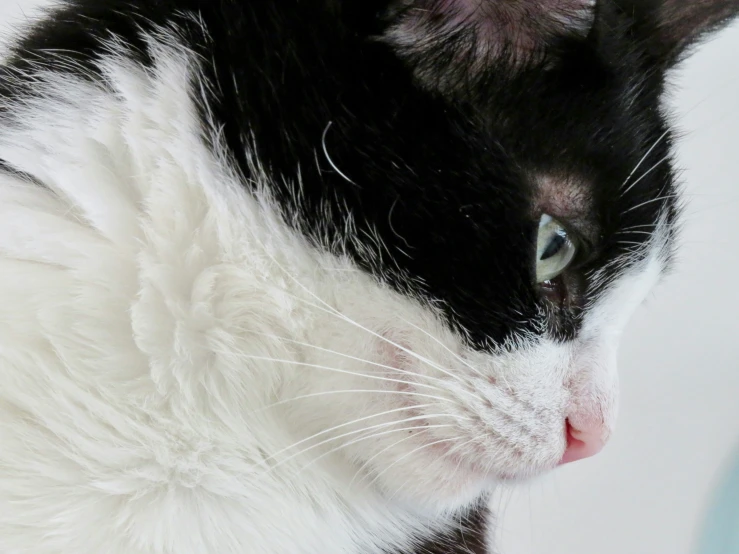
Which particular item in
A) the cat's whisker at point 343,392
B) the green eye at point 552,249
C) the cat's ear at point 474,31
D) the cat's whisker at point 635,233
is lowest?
the cat's whisker at point 343,392

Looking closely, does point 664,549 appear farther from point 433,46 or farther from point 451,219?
point 433,46

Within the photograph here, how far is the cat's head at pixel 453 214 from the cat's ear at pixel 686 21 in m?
0.16

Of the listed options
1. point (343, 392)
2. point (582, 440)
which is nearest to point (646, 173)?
point (582, 440)

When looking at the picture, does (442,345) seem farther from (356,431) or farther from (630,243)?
(630,243)

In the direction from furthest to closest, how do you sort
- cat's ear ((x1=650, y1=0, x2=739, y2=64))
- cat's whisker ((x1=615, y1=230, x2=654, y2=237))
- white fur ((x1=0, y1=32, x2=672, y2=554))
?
cat's ear ((x1=650, y1=0, x2=739, y2=64)), cat's whisker ((x1=615, y1=230, x2=654, y2=237)), white fur ((x1=0, y1=32, x2=672, y2=554))

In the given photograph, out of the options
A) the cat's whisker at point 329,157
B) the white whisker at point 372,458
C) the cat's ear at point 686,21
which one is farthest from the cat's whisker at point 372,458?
the cat's ear at point 686,21

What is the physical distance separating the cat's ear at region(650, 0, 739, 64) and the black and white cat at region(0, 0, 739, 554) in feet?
0.66

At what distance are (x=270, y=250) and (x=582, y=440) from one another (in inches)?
13.8

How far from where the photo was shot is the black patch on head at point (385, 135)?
1.87 feet

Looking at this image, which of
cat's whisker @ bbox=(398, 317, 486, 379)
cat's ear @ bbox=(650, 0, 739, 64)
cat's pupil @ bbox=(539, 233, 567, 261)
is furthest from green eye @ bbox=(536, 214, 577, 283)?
cat's ear @ bbox=(650, 0, 739, 64)

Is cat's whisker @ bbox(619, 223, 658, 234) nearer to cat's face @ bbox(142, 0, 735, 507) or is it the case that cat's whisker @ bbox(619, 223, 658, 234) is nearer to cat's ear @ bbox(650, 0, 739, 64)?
cat's face @ bbox(142, 0, 735, 507)

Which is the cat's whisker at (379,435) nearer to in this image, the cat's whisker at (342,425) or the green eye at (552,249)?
the cat's whisker at (342,425)

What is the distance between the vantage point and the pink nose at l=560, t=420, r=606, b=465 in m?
0.65

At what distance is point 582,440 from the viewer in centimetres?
65
